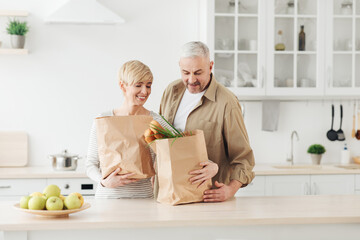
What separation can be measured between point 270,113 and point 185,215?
100.0 inches

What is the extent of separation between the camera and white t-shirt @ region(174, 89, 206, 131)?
2457mm

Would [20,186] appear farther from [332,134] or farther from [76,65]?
[332,134]

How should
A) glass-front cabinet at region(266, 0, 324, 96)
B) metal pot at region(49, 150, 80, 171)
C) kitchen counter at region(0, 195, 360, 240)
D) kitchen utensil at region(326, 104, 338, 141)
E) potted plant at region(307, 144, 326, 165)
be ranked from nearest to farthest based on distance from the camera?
kitchen counter at region(0, 195, 360, 240), metal pot at region(49, 150, 80, 171), glass-front cabinet at region(266, 0, 324, 96), potted plant at region(307, 144, 326, 165), kitchen utensil at region(326, 104, 338, 141)

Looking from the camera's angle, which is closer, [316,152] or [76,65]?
[76,65]

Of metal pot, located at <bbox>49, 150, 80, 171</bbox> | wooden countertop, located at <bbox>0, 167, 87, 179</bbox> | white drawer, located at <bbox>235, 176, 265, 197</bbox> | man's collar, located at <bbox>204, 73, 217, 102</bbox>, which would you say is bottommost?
white drawer, located at <bbox>235, 176, 265, 197</bbox>

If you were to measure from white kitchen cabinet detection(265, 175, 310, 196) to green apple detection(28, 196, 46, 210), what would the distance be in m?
2.29

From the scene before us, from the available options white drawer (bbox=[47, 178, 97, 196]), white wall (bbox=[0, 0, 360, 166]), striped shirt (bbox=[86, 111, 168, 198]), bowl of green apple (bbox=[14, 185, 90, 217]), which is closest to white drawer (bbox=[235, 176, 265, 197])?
white wall (bbox=[0, 0, 360, 166])

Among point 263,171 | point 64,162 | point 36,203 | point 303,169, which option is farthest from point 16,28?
point 303,169

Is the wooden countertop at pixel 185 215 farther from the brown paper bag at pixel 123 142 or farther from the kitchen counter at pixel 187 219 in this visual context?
the brown paper bag at pixel 123 142

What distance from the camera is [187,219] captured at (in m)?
1.81

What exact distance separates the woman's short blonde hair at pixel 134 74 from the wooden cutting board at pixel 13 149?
209cm

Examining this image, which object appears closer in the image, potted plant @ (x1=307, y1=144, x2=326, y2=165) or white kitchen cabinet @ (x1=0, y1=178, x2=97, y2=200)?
white kitchen cabinet @ (x1=0, y1=178, x2=97, y2=200)

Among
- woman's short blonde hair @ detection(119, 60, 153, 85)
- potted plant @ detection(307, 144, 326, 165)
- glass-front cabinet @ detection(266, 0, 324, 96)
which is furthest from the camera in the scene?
potted plant @ detection(307, 144, 326, 165)

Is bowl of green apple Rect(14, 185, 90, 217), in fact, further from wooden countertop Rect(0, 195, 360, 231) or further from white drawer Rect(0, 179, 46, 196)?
white drawer Rect(0, 179, 46, 196)
